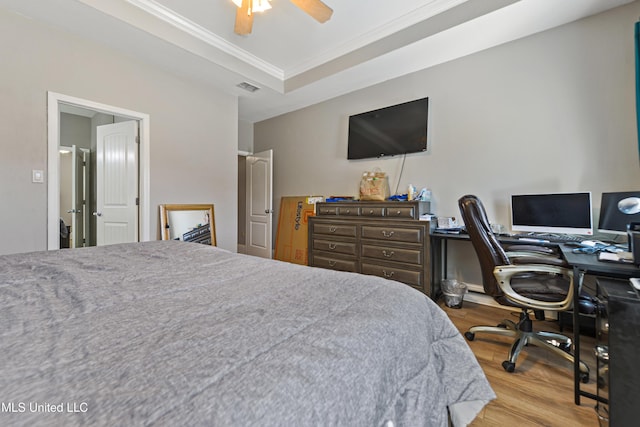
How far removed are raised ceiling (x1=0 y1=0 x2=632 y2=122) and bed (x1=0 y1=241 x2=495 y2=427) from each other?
2.50 meters

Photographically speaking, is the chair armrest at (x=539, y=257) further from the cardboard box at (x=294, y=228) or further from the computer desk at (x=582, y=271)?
the cardboard box at (x=294, y=228)

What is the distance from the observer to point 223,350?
55cm

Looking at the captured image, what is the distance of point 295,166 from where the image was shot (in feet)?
15.1

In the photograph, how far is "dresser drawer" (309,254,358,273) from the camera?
3.17 metres

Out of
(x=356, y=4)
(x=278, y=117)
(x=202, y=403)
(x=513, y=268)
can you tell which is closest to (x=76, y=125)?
(x=278, y=117)

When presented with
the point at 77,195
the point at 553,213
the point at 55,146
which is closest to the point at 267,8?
the point at 55,146

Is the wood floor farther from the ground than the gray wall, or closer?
closer

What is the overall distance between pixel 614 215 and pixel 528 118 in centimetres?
111

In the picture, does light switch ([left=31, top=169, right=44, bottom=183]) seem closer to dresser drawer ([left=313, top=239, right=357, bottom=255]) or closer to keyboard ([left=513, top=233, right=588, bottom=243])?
dresser drawer ([left=313, top=239, right=357, bottom=255])

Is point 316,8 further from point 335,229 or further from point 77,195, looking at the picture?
point 77,195

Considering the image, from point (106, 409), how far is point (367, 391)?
46cm

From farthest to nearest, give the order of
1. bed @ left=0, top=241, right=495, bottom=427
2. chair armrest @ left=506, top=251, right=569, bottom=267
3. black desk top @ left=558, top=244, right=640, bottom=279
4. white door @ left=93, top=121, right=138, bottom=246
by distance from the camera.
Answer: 1. white door @ left=93, top=121, right=138, bottom=246
2. chair armrest @ left=506, top=251, right=569, bottom=267
3. black desk top @ left=558, top=244, right=640, bottom=279
4. bed @ left=0, top=241, right=495, bottom=427

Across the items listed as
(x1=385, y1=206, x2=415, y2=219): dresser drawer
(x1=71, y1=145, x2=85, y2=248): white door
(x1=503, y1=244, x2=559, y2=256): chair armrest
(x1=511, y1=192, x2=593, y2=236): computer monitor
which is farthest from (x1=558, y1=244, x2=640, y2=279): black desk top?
(x1=71, y1=145, x2=85, y2=248): white door

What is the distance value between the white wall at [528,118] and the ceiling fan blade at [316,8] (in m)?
1.60
